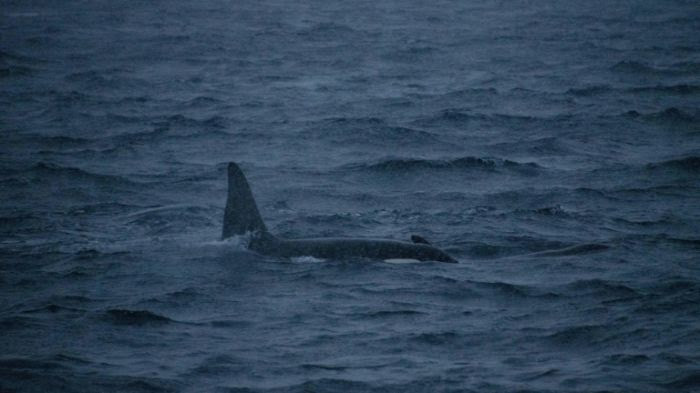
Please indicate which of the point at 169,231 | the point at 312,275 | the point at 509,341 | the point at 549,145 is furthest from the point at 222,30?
the point at 509,341

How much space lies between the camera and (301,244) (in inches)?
636

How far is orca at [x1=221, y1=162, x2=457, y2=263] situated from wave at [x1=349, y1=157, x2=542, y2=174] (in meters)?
7.38

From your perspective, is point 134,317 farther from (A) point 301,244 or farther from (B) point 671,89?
(B) point 671,89

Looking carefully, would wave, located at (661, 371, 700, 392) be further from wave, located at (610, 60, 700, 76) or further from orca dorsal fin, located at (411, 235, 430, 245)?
wave, located at (610, 60, 700, 76)

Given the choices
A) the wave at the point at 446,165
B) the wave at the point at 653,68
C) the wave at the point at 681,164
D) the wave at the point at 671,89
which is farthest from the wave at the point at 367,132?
the wave at the point at 653,68

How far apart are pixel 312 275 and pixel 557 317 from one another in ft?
12.8

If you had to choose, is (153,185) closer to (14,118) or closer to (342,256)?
Answer: (342,256)

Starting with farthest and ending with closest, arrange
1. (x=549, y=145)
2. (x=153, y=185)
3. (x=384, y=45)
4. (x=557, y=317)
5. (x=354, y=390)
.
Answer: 1. (x=384, y=45)
2. (x=549, y=145)
3. (x=153, y=185)
4. (x=557, y=317)
5. (x=354, y=390)

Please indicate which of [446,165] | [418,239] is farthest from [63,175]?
[418,239]

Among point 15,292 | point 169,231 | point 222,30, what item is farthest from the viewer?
point 222,30

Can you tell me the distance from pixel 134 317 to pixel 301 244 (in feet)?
11.7

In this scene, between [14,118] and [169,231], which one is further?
[14,118]

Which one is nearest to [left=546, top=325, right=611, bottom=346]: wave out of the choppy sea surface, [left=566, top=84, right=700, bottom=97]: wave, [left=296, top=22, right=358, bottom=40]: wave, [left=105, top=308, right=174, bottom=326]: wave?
the choppy sea surface

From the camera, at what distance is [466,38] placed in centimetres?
5022
